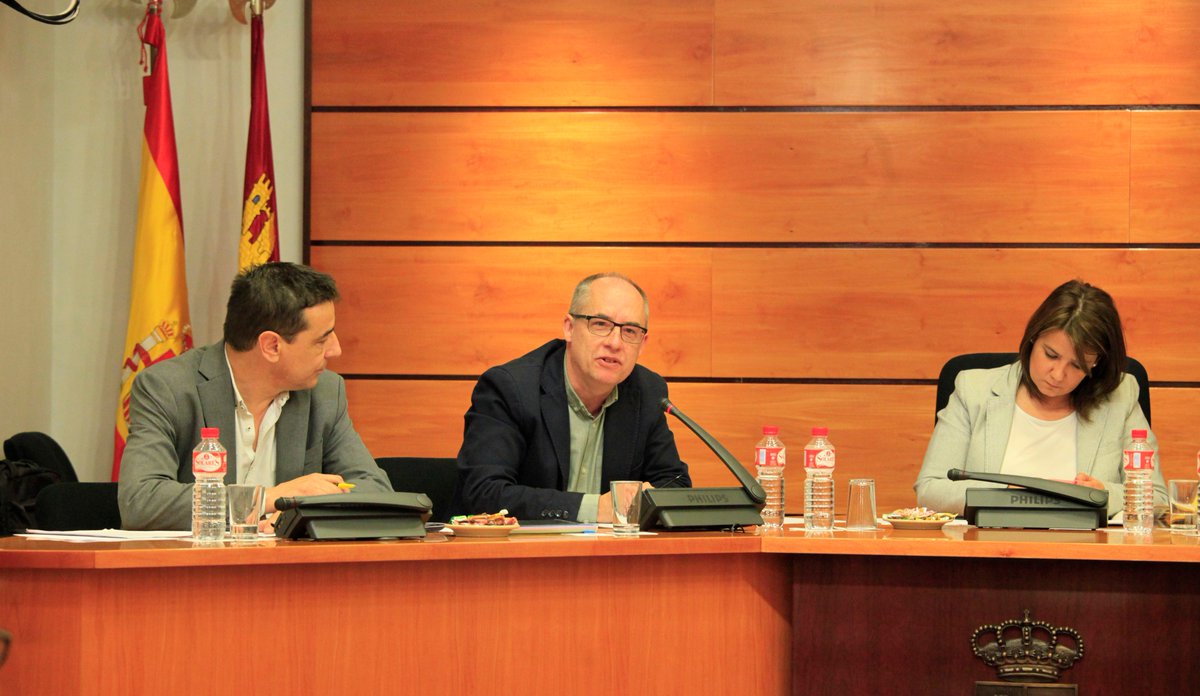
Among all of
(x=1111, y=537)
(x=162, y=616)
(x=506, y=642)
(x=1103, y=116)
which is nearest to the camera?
(x=162, y=616)

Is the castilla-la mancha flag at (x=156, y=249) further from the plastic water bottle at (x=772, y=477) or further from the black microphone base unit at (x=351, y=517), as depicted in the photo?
the plastic water bottle at (x=772, y=477)

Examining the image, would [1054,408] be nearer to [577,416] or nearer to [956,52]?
[577,416]


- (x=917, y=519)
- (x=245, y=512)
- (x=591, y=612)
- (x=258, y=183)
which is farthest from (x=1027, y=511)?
(x=258, y=183)

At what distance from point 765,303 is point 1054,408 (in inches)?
49.2

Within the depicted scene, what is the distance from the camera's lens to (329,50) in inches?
169

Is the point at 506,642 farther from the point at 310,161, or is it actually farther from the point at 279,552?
the point at 310,161

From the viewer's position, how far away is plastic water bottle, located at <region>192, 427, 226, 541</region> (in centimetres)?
215

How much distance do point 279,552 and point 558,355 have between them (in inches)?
47.5

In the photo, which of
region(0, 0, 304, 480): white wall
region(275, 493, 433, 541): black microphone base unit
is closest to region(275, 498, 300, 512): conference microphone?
region(275, 493, 433, 541): black microphone base unit

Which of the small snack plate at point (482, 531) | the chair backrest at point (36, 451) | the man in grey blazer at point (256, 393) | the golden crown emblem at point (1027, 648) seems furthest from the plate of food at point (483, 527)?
the chair backrest at point (36, 451)

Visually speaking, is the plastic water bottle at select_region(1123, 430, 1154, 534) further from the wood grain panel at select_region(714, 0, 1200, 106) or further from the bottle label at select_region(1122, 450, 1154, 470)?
the wood grain panel at select_region(714, 0, 1200, 106)

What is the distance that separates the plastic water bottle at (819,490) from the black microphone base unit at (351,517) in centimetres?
77

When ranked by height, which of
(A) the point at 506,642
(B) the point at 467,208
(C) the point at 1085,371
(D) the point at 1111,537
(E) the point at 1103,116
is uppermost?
(E) the point at 1103,116

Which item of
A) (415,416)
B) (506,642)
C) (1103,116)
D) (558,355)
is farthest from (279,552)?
(1103,116)
